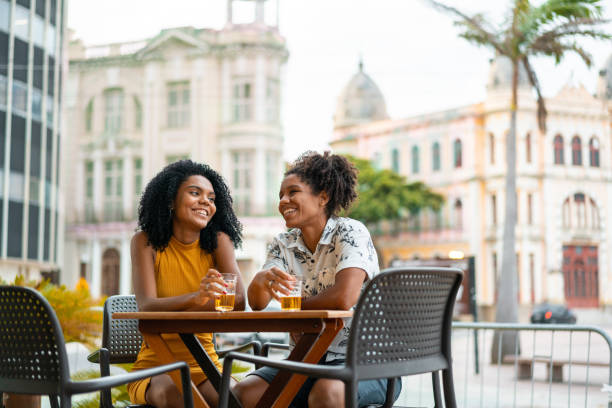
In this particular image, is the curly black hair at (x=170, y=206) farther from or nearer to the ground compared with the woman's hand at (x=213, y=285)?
farther from the ground

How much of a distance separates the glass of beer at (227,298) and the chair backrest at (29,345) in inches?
28.9

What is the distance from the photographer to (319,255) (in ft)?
12.4

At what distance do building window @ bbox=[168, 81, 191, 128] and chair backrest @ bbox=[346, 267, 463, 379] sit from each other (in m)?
36.7

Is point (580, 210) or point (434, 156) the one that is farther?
point (434, 156)

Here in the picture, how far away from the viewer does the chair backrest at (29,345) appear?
2760mm

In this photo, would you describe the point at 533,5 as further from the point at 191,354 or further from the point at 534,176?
the point at 534,176

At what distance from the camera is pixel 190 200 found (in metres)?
3.86

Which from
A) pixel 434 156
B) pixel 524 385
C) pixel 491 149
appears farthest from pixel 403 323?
pixel 434 156

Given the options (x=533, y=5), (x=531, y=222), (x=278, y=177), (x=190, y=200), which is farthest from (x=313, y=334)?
(x=531, y=222)

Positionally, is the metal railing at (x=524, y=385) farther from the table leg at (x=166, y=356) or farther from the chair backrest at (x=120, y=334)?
the table leg at (x=166, y=356)

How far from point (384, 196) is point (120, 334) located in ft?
142

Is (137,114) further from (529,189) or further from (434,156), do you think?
(529,189)

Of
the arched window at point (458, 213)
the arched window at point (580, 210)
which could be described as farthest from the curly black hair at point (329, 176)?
the arched window at point (580, 210)

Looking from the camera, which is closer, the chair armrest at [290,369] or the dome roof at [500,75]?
the chair armrest at [290,369]
